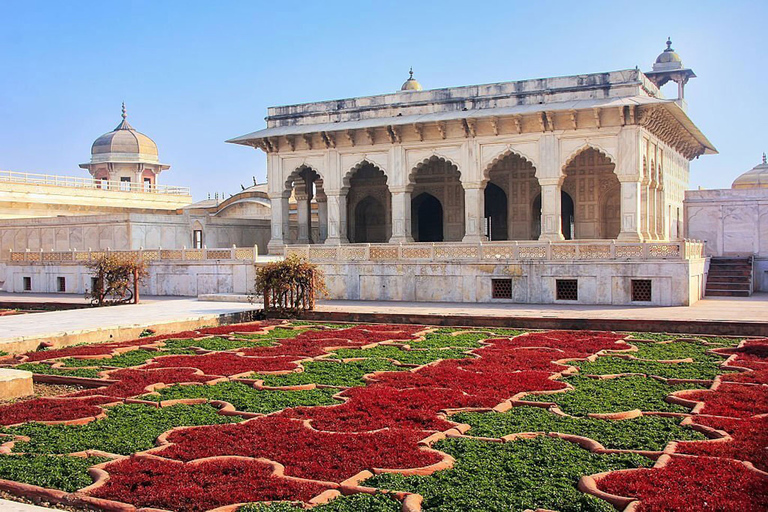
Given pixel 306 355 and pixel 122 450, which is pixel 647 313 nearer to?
pixel 306 355

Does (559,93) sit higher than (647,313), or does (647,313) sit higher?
(559,93)

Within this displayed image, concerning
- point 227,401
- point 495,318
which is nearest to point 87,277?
point 495,318

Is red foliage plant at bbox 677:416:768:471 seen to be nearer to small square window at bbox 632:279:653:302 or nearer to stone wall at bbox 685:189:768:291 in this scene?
small square window at bbox 632:279:653:302

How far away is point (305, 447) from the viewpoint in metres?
4.82

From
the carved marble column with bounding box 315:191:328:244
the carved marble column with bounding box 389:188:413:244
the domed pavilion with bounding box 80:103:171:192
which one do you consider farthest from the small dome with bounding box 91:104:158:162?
the carved marble column with bounding box 389:188:413:244

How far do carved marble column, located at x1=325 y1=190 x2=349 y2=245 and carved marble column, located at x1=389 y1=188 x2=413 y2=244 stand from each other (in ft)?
4.98

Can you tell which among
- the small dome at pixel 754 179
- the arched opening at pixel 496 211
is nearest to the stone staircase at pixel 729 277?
the arched opening at pixel 496 211

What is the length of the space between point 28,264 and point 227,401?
16.3 meters

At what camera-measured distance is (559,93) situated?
1945 centimetres

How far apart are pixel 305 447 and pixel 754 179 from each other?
24.0m

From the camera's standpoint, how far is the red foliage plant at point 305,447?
4.42 metres

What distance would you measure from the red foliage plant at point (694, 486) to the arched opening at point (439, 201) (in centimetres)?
1878

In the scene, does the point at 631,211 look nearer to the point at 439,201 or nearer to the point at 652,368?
the point at 439,201

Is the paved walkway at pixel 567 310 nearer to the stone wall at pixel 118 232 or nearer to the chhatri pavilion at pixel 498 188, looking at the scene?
the chhatri pavilion at pixel 498 188
